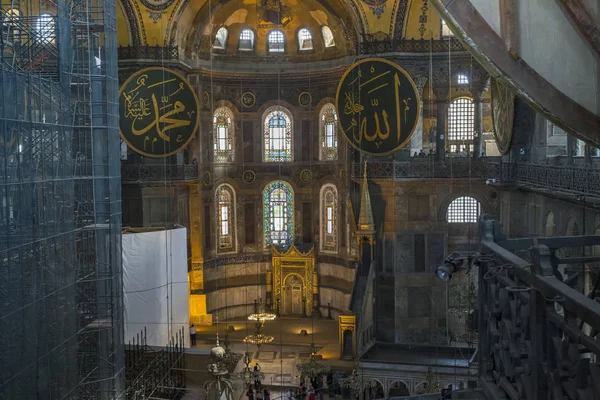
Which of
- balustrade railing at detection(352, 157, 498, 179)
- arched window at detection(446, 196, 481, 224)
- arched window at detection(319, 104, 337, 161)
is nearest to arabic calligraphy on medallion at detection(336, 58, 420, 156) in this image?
balustrade railing at detection(352, 157, 498, 179)

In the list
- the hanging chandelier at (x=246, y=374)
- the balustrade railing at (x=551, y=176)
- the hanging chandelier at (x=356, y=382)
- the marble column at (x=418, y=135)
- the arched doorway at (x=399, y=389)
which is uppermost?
the marble column at (x=418, y=135)

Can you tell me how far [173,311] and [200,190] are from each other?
13.1ft

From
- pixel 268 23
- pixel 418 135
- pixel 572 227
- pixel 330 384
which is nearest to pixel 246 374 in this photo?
pixel 330 384

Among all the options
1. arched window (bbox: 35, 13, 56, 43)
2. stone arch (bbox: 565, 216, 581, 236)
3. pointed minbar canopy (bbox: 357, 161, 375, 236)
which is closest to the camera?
arched window (bbox: 35, 13, 56, 43)

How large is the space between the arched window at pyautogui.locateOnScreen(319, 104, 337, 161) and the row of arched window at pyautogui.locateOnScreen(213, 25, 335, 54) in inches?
67.3

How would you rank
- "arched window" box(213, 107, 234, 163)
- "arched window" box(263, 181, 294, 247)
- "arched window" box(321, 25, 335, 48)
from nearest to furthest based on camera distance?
"arched window" box(321, 25, 335, 48)
"arched window" box(213, 107, 234, 163)
"arched window" box(263, 181, 294, 247)

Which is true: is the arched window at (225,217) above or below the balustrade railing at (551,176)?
below

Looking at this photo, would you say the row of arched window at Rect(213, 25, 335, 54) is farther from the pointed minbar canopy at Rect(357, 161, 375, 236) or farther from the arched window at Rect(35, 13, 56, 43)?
the arched window at Rect(35, 13, 56, 43)

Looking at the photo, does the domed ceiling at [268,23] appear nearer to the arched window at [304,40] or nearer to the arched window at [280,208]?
the arched window at [304,40]

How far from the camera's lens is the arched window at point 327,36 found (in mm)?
18672

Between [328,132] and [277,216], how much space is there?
2701 millimetres

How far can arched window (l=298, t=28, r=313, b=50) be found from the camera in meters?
19.1

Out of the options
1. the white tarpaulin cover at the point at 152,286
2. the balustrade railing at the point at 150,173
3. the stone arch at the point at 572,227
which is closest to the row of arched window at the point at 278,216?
the balustrade railing at the point at 150,173

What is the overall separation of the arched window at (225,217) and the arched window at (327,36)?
182 inches
